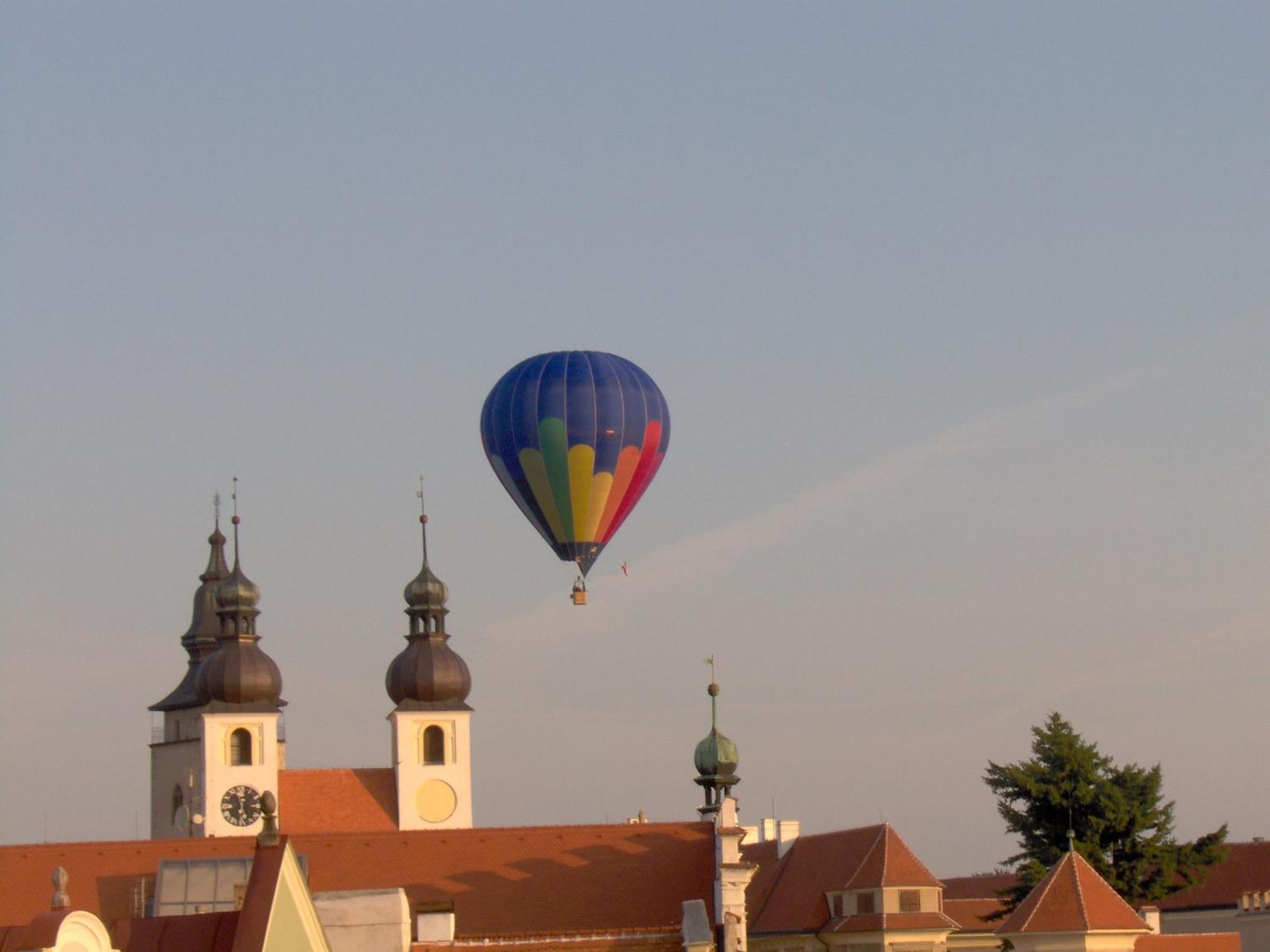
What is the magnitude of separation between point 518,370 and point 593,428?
2407mm

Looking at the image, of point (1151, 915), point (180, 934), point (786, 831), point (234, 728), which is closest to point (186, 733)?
point (234, 728)

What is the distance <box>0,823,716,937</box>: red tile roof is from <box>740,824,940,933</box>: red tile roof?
36.5 ft

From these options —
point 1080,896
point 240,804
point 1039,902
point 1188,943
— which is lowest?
point 1188,943

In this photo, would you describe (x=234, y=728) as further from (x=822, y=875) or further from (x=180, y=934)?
(x=180, y=934)

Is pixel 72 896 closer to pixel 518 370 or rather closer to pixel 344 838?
pixel 344 838

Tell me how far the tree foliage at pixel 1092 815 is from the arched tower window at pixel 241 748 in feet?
125

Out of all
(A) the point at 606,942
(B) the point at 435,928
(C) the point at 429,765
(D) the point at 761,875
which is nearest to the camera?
(B) the point at 435,928

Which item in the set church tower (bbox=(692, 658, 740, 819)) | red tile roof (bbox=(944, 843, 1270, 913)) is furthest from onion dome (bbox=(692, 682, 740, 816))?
red tile roof (bbox=(944, 843, 1270, 913))

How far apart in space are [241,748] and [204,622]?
8009mm

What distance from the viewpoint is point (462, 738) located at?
332 feet

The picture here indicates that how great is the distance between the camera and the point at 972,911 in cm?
9506

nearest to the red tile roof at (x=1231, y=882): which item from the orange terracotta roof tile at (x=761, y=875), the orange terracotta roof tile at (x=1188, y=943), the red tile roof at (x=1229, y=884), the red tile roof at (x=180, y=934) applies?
the red tile roof at (x=1229, y=884)

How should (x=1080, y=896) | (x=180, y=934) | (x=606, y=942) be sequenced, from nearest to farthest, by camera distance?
(x=180, y=934)
(x=606, y=942)
(x=1080, y=896)

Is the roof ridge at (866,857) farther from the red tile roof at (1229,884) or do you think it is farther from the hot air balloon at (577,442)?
the red tile roof at (1229,884)
